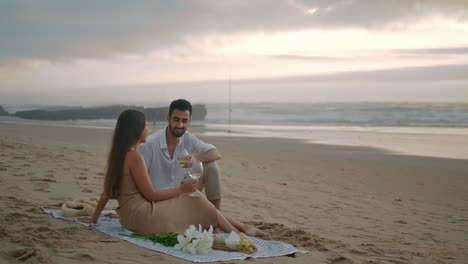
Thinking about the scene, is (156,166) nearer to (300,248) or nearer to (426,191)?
(300,248)

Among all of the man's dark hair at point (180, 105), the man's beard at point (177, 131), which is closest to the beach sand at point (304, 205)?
the man's beard at point (177, 131)

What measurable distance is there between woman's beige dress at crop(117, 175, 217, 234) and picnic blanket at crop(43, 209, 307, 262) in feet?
0.61

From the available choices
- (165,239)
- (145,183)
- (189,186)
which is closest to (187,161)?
(189,186)

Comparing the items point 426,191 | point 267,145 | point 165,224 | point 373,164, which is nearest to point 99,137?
point 267,145

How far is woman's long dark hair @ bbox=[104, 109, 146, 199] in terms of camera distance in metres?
4.03

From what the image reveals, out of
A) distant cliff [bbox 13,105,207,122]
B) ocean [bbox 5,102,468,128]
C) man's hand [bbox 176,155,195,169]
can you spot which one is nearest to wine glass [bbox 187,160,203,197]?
man's hand [bbox 176,155,195,169]

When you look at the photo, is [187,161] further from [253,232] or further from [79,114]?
[79,114]

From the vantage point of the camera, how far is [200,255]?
3.83 meters

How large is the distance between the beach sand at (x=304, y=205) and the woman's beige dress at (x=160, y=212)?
367mm

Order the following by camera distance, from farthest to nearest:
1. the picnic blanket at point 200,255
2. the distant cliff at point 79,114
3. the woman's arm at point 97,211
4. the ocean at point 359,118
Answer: the distant cliff at point 79,114 < the ocean at point 359,118 < the woman's arm at point 97,211 < the picnic blanket at point 200,255

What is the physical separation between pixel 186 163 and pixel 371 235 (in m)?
2.70

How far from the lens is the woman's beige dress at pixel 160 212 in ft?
13.6

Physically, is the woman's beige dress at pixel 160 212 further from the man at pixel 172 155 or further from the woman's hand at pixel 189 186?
the man at pixel 172 155

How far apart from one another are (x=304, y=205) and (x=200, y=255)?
10.9ft
